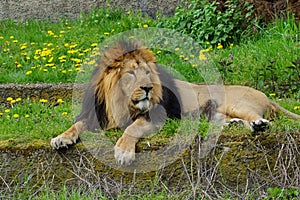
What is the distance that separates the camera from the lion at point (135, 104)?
523 cm

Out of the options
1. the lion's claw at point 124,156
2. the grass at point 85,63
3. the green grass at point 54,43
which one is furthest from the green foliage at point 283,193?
the green grass at point 54,43

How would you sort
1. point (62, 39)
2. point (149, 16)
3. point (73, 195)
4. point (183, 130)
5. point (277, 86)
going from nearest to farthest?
point (73, 195) → point (183, 130) → point (277, 86) → point (62, 39) → point (149, 16)

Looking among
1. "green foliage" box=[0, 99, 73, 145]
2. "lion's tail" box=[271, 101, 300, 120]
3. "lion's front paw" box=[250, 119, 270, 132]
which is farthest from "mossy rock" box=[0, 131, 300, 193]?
"lion's tail" box=[271, 101, 300, 120]

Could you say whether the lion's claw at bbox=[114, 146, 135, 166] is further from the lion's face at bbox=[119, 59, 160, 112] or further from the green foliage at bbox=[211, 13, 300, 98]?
the green foliage at bbox=[211, 13, 300, 98]

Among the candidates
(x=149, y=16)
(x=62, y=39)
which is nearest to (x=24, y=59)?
(x=62, y=39)

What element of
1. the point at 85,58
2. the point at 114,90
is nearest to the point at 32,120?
the point at 114,90

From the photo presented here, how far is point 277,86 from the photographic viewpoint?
7.10 m

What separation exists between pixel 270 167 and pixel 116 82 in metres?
1.33

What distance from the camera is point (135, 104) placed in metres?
5.27

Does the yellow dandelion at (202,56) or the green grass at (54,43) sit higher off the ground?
the yellow dandelion at (202,56)

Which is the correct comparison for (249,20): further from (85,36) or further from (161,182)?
(161,182)

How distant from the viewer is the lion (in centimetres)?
523

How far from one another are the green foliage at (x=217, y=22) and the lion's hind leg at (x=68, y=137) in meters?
3.51

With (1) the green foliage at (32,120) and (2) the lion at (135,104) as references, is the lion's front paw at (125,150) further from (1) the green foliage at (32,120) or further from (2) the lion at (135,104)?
(1) the green foliage at (32,120)
